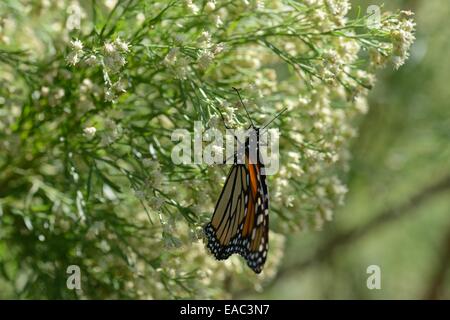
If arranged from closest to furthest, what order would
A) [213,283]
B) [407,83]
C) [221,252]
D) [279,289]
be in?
[221,252] < [213,283] < [407,83] < [279,289]

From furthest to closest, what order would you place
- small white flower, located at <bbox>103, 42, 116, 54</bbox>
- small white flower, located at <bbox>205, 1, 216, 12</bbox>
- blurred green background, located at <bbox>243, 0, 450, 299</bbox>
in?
blurred green background, located at <bbox>243, 0, 450, 299</bbox>, small white flower, located at <bbox>205, 1, 216, 12</bbox>, small white flower, located at <bbox>103, 42, 116, 54</bbox>

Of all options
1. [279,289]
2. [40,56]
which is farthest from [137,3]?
[279,289]

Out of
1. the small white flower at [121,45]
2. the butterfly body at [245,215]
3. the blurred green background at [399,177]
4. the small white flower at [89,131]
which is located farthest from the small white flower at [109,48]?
the blurred green background at [399,177]

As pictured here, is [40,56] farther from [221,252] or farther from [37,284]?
[221,252]

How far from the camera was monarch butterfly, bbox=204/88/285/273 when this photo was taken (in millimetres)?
1794

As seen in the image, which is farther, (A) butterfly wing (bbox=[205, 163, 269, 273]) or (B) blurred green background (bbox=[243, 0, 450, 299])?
(B) blurred green background (bbox=[243, 0, 450, 299])

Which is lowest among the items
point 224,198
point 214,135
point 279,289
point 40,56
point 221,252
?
point 279,289

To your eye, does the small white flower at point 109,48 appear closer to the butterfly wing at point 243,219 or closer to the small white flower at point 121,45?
the small white flower at point 121,45

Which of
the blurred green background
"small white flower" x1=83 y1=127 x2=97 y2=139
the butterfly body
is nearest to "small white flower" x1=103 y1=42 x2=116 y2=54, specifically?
"small white flower" x1=83 y1=127 x2=97 y2=139

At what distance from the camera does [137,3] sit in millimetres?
1863

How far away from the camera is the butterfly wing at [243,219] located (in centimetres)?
179

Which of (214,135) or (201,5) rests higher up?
(201,5)

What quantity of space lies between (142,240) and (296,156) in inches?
19.8

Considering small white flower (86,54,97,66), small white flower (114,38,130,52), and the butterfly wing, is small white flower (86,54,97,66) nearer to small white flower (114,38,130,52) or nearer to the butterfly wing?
Answer: small white flower (114,38,130,52)
